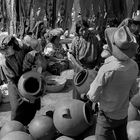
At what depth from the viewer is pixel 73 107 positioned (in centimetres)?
421

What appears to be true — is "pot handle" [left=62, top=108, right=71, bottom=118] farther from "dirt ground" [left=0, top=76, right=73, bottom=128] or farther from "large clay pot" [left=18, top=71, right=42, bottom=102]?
"dirt ground" [left=0, top=76, right=73, bottom=128]

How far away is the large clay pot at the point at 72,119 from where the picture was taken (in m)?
4.14

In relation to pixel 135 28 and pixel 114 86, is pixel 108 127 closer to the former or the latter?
pixel 114 86

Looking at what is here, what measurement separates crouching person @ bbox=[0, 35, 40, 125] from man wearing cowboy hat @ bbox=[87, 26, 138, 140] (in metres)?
1.48

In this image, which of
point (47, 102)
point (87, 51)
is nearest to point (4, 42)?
point (87, 51)

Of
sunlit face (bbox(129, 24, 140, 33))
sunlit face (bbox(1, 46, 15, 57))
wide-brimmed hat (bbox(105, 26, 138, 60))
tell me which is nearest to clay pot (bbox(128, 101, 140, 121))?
wide-brimmed hat (bbox(105, 26, 138, 60))

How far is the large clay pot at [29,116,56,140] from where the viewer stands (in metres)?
4.32

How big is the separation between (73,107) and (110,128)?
0.84 m

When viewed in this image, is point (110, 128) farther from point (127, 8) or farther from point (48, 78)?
point (127, 8)

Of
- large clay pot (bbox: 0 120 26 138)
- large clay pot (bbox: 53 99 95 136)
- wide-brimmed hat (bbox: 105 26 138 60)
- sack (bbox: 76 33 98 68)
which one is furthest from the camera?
sack (bbox: 76 33 98 68)

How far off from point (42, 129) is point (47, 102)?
8.38 feet

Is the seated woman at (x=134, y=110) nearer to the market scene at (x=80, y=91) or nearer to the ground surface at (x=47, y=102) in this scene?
the market scene at (x=80, y=91)

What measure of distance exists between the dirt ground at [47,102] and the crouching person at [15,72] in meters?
1.03

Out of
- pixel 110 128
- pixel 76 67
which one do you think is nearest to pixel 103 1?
pixel 76 67
